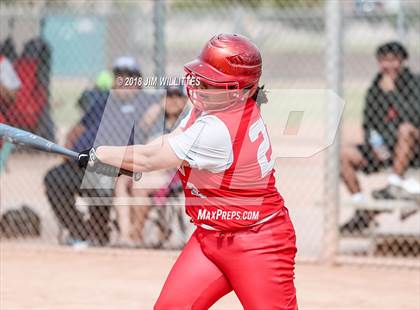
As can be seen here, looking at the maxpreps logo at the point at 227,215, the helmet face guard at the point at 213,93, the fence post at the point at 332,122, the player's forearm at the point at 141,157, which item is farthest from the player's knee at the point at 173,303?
the fence post at the point at 332,122

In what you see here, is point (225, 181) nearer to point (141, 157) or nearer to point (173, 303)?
point (141, 157)

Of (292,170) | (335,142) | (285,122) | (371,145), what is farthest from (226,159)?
(292,170)

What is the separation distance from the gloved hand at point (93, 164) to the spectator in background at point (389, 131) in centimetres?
440

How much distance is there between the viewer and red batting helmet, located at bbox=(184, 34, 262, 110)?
4.13 meters

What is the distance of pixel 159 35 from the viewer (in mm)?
9008

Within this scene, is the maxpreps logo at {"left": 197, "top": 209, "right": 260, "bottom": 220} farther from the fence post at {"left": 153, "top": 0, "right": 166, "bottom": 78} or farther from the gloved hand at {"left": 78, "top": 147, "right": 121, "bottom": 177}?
the fence post at {"left": 153, "top": 0, "right": 166, "bottom": 78}

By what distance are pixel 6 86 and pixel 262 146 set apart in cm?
568

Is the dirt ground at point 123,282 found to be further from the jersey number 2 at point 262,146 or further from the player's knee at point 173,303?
the jersey number 2 at point 262,146

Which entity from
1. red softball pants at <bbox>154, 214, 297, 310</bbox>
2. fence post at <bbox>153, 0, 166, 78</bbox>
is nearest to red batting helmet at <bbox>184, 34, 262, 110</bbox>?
red softball pants at <bbox>154, 214, 297, 310</bbox>

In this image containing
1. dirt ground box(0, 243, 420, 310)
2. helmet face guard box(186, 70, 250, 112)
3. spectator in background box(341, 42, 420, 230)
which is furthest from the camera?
spectator in background box(341, 42, 420, 230)

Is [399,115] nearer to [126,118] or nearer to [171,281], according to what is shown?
[126,118]

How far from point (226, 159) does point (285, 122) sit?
0.81 metres

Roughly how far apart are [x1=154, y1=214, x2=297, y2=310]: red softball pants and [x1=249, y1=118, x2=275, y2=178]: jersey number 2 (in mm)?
250

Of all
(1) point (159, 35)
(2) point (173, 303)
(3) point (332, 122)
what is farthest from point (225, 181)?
(1) point (159, 35)
